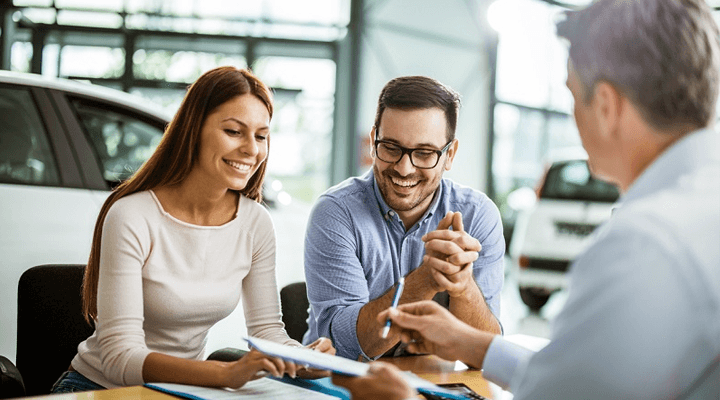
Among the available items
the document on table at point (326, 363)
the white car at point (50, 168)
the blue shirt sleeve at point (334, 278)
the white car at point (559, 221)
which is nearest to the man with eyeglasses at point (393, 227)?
the blue shirt sleeve at point (334, 278)

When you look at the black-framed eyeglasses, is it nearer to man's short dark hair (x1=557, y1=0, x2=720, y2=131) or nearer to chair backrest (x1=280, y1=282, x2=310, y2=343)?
chair backrest (x1=280, y1=282, x2=310, y2=343)

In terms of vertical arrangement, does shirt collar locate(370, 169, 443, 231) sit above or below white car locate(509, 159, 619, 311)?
above

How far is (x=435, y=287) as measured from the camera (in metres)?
2.00

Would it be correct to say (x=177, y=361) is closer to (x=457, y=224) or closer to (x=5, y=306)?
(x=457, y=224)

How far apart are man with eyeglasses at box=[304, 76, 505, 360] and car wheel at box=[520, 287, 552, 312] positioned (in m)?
4.35

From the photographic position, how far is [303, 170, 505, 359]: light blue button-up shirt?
85.9 inches

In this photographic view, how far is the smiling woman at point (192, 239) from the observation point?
6.11 ft

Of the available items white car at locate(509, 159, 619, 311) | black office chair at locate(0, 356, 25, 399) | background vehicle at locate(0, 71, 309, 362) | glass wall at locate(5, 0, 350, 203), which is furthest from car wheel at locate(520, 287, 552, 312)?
black office chair at locate(0, 356, 25, 399)

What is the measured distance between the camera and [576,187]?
6441 millimetres

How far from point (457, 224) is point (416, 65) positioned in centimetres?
910

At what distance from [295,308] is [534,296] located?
4648 millimetres

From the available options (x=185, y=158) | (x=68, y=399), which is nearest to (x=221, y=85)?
(x=185, y=158)

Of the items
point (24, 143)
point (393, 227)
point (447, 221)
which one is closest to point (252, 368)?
point (447, 221)

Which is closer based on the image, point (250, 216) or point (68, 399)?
point (68, 399)
